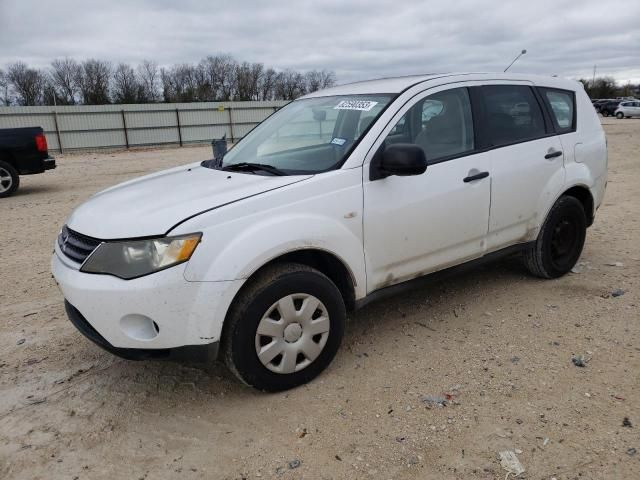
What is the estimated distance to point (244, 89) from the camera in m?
67.6

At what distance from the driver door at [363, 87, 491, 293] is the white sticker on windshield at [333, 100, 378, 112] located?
23 centimetres

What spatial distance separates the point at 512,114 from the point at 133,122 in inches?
1083

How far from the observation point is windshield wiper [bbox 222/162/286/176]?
3.27 metres

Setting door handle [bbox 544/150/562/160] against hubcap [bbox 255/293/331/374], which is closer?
hubcap [bbox 255/293/331/374]

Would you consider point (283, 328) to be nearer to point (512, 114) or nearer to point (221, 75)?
point (512, 114)

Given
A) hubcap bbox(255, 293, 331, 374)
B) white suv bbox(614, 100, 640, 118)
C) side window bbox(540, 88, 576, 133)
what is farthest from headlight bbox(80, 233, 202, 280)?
white suv bbox(614, 100, 640, 118)

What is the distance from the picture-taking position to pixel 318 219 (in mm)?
2955

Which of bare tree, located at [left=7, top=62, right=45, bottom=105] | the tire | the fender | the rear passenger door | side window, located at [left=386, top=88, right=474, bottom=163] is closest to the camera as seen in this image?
the fender

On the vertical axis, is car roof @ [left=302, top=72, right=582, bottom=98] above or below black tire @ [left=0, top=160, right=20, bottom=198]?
above

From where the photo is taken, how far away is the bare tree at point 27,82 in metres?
57.3

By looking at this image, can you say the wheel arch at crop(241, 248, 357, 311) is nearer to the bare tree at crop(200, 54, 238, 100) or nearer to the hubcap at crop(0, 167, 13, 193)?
the hubcap at crop(0, 167, 13, 193)

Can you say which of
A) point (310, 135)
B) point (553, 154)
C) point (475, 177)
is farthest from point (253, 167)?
point (553, 154)

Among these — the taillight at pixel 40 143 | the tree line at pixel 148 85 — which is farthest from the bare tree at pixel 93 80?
the taillight at pixel 40 143

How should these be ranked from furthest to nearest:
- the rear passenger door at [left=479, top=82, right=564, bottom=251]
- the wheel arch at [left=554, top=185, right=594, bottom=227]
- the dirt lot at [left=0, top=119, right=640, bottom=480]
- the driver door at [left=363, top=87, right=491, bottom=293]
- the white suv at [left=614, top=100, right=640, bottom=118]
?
the white suv at [left=614, top=100, right=640, bottom=118] → the wheel arch at [left=554, top=185, right=594, bottom=227] → the rear passenger door at [left=479, top=82, right=564, bottom=251] → the driver door at [left=363, top=87, right=491, bottom=293] → the dirt lot at [left=0, top=119, right=640, bottom=480]
